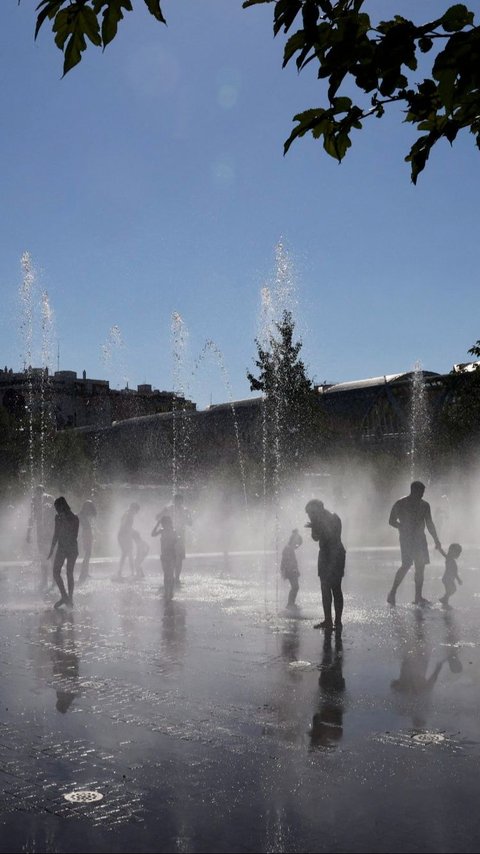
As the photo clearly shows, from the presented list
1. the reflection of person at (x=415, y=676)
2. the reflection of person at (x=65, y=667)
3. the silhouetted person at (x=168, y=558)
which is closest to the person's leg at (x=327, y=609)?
the reflection of person at (x=415, y=676)

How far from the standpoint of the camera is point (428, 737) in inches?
240

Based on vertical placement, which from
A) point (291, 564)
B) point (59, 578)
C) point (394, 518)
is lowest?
point (59, 578)

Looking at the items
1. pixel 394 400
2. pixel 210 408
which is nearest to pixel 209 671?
pixel 394 400

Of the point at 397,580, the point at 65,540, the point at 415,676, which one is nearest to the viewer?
the point at 415,676

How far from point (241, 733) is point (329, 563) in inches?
199

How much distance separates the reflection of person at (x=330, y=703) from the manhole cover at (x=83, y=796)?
157 cm

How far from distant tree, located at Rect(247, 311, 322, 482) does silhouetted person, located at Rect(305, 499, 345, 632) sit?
26.7 metres

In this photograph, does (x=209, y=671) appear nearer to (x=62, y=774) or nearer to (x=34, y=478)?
(x=62, y=774)

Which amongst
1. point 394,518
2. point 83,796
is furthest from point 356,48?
point 394,518

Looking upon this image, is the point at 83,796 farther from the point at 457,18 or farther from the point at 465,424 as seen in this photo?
the point at 465,424

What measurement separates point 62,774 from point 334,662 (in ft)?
13.7

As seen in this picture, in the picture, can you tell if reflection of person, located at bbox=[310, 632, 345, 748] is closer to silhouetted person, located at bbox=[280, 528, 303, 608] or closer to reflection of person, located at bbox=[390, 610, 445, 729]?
reflection of person, located at bbox=[390, 610, 445, 729]

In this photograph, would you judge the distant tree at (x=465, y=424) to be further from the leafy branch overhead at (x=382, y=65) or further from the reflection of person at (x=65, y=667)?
the leafy branch overhead at (x=382, y=65)

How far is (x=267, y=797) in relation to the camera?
16.0 feet
